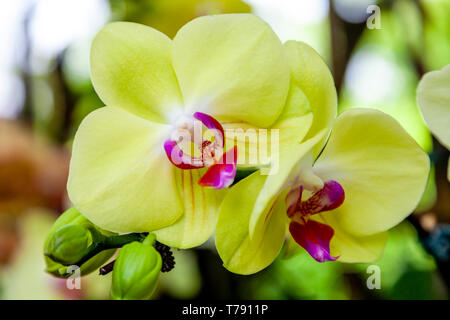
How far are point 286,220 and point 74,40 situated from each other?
564 millimetres

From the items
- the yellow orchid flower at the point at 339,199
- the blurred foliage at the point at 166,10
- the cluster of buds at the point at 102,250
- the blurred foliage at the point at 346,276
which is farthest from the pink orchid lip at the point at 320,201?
the blurred foliage at the point at 166,10

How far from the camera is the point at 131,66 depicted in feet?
1.23

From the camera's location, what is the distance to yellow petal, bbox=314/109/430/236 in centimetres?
38

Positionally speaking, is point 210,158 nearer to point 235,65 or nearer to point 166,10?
point 235,65

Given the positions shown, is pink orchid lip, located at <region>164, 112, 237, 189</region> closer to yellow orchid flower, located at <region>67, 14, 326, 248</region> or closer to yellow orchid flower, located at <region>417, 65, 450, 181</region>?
yellow orchid flower, located at <region>67, 14, 326, 248</region>

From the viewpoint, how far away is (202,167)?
371 millimetres

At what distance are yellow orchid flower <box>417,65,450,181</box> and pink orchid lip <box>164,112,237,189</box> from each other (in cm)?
17

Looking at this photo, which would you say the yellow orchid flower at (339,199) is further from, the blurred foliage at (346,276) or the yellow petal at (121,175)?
the blurred foliage at (346,276)

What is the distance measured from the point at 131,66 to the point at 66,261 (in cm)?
16

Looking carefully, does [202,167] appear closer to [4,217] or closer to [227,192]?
[227,192]

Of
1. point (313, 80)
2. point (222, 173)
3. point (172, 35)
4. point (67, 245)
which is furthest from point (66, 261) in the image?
point (172, 35)

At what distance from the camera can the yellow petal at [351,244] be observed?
42cm
